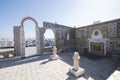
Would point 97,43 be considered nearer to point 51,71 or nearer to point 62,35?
point 62,35

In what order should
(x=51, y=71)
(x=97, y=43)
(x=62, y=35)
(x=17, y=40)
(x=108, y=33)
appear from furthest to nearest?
(x=62, y=35), (x=97, y=43), (x=17, y=40), (x=108, y=33), (x=51, y=71)

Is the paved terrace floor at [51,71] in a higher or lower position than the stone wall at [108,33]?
lower

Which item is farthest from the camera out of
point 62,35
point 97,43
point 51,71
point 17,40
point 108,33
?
point 62,35

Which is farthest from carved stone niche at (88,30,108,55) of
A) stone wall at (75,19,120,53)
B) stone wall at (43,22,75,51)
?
stone wall at (43,22,75,51)

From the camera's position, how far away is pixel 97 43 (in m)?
12.7

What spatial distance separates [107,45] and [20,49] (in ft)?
36.7

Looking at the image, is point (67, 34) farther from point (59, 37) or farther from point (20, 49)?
point (20, 49)

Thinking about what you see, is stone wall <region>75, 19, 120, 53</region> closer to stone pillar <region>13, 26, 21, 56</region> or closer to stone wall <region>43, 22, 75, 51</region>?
stone wall <region>43, 22, 75, 51</region>

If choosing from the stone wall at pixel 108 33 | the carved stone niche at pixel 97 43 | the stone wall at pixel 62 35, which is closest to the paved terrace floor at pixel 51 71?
the stone wall at pixel 108 33

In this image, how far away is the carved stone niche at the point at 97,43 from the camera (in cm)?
1178

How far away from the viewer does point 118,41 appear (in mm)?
10133

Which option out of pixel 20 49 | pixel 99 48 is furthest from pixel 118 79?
pixel 20 49

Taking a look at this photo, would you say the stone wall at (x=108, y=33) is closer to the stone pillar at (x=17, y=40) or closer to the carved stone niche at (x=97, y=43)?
the carved stone niche at (x=97, y=43)

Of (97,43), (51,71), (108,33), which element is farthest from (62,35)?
(51,71)
